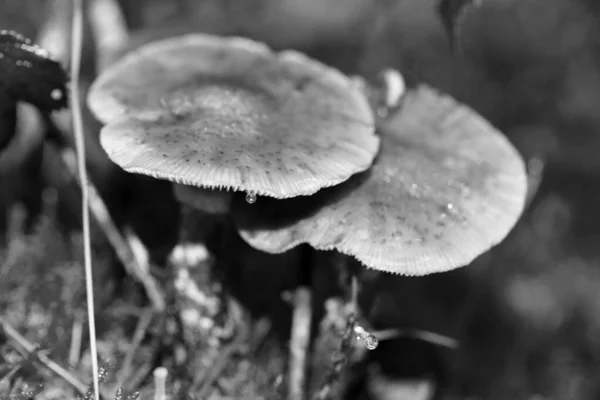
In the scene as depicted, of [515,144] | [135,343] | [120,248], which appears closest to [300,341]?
[135,343]

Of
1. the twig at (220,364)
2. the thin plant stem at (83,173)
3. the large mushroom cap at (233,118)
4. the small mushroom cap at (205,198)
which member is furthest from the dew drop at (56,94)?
the twig at (220,364)

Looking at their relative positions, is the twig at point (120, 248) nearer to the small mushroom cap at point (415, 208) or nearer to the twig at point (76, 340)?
the twig at point (76, 340)

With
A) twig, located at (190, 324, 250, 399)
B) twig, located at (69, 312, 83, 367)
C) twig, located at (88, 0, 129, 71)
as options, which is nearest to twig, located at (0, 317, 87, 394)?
twig, located at (69, 312, 83, 367)

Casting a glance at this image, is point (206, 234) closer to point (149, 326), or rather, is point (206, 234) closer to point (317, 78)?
point (149, 326)

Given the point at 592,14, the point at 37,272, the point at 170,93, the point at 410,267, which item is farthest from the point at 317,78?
the point at 592,14

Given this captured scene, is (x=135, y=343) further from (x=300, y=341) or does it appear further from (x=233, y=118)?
(x=233, y=118)

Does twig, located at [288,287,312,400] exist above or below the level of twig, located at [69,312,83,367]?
below

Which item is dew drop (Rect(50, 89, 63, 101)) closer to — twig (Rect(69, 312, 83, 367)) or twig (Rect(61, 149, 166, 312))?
twig (Rect(61, 149, 166, 312))
